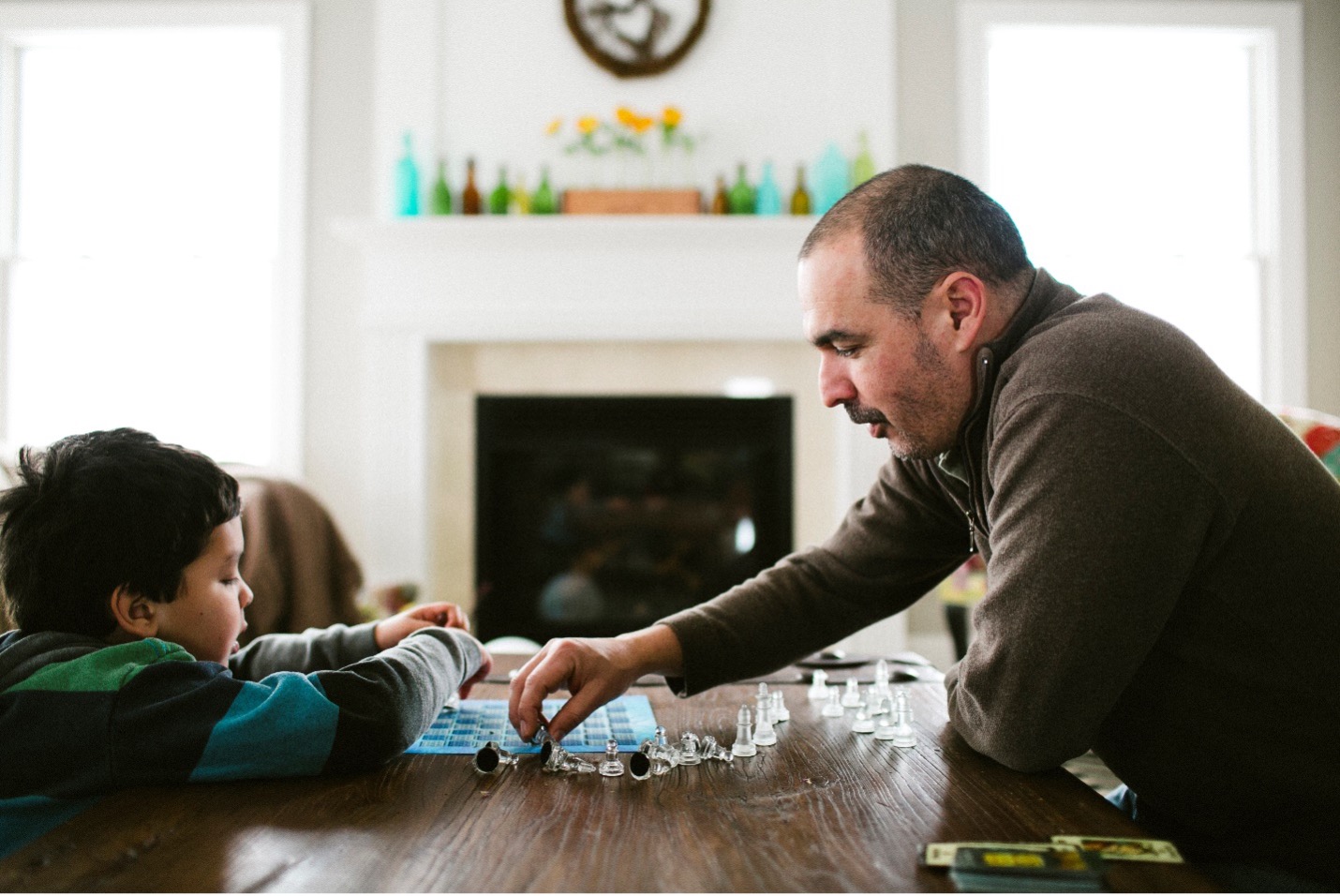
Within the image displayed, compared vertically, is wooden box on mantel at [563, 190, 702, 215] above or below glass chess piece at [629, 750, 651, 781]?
above

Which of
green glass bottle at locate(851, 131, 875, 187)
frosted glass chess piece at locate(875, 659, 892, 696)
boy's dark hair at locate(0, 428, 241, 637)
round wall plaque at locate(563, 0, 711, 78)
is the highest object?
round wall plaque at locate(563, 0, 711, 78)

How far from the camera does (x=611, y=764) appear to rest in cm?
92

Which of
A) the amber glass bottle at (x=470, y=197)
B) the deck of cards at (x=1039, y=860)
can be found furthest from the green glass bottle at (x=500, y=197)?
the deck of cards at (x=1039, y=860)

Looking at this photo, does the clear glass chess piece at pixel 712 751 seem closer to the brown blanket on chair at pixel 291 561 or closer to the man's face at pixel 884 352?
the man's face at pixel 884 352

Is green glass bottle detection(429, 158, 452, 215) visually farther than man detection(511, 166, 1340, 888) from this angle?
Yes

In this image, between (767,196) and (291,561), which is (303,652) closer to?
(291,561)

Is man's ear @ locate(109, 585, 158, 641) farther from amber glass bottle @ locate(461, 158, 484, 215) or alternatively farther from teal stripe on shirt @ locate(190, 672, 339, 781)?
amber glass bottle @ locate(461, 158, 484, 215)

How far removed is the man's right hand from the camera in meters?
1.01

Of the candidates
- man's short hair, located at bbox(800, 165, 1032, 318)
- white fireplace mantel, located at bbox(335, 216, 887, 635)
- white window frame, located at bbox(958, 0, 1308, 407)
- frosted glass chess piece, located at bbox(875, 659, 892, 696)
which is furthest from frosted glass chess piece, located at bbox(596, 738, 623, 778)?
white window frame, located at bbox(958, 0, 1308, 407)

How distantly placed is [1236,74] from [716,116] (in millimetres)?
2167

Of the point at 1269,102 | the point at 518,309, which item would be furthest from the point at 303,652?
the point at 1269,102

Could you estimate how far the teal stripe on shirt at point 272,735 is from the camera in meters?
0.86

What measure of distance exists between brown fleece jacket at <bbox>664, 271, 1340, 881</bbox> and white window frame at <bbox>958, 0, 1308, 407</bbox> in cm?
312

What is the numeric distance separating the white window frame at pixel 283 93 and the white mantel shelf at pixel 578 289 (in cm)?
34
